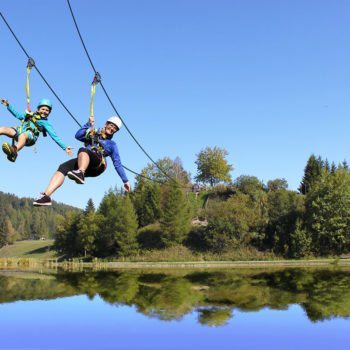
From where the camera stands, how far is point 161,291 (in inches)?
1763

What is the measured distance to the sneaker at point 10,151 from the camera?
10.4m

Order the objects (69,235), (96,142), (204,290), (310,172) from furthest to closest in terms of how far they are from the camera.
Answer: (310,172), (69,235), (204,290), (96,142)

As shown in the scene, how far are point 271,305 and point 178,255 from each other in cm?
3941

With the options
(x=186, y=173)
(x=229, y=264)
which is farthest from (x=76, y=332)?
(x=186, y=173)

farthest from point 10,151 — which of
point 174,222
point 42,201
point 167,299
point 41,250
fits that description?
point 41,250

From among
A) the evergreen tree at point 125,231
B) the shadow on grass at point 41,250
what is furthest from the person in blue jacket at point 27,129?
the shadow on grass at point 41,250

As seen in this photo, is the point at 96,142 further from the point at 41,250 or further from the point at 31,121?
the point at 41,250

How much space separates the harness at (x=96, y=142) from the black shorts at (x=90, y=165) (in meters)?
0.06

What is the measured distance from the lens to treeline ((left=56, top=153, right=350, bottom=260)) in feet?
237

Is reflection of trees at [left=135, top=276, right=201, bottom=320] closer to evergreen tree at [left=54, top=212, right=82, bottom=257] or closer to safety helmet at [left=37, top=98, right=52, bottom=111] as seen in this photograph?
safety helmet at [left=37, top=98, right=52, bottom=111]

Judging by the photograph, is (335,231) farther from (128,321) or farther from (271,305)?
(128,321)

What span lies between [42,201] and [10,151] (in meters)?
1.66

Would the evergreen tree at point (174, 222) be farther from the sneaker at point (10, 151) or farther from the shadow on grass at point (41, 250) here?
the sneaker at point (10, 151)

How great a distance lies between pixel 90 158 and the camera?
10492 millimetres
